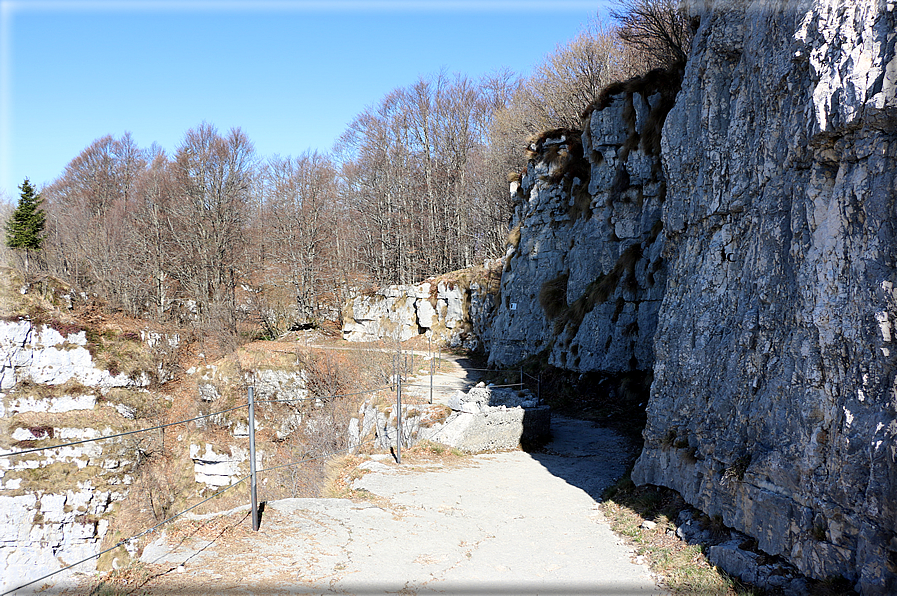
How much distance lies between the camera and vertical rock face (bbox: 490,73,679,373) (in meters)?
16.6

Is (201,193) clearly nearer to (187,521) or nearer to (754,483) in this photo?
(187,521)

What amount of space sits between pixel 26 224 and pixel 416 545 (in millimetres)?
33551

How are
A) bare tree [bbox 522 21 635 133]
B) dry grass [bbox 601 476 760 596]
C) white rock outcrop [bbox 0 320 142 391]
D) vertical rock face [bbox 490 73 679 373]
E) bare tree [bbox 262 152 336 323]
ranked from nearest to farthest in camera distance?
→ dry grass [bbox 601 476 760 596] < vertical rock face [bbox 490 73 679 373] < white rock outcrop [bbox 0 320 142 391] < bare tree [bbox 522 21 635 133] < bare tree [bbox 262 152 336 323]

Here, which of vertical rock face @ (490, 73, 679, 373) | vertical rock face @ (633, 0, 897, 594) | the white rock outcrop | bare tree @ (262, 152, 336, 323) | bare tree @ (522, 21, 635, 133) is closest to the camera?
vertical rock face @ (633, 0, 897, 594)

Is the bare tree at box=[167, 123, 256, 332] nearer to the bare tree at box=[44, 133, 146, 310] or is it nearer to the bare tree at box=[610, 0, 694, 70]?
the bare tree at box=[44, 133, 146, 310]

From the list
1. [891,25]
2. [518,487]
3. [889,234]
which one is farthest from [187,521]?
[891,25]

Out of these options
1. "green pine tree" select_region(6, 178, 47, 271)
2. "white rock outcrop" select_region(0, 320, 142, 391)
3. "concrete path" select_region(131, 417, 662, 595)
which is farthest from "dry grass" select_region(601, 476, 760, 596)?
"green pine tree" select_region(6, 178, 47, 271)

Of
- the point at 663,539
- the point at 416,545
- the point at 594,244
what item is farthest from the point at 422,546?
the point at 594,244

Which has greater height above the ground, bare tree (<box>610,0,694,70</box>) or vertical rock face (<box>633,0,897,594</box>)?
bare tree (<box>610,0,694,70</box>)

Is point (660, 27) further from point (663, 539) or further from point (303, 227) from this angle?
point (303, 227)

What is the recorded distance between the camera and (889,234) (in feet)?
14.1

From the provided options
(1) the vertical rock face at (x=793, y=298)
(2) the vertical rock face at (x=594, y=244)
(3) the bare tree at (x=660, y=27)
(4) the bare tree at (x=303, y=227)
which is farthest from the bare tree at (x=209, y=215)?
(1) the vertical rock face at (x=793, y=298)

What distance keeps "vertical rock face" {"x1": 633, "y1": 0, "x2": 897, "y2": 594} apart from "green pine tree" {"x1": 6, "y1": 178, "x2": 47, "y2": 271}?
31.9m

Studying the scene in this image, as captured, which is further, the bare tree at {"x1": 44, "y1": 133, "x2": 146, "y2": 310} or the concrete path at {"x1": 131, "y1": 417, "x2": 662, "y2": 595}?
the bare tree at {"x1": 44, "y1": 133, "x2": 146, "y2": 310}
